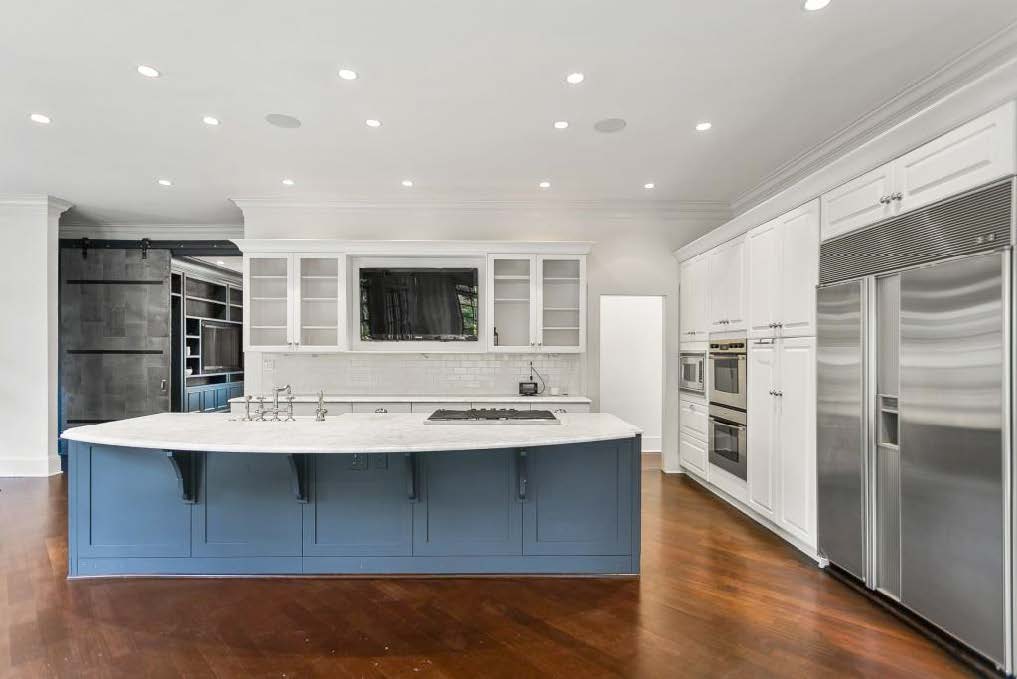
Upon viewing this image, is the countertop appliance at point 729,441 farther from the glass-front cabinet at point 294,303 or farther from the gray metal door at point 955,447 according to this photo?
the glass-front cabinet at point 294,303

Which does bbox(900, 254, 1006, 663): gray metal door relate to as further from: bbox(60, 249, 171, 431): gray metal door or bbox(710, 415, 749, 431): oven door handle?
bbox(60, 249, 171, 431): gray metal door


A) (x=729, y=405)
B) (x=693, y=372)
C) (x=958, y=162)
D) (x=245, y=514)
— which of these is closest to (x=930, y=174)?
(x=958, y=162)

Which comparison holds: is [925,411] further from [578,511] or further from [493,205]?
[493,205]

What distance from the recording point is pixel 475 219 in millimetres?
5406

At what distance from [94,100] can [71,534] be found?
2.65 metres

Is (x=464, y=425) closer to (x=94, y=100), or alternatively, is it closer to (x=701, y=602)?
(x=701, y=602)

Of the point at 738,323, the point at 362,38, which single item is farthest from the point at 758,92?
the point at 362,38

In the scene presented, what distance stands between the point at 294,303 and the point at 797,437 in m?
4.58

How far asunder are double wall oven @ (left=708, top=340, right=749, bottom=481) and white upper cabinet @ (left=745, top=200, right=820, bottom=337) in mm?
344

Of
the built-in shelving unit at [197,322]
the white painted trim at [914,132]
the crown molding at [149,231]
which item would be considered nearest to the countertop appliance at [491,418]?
the white painted trim at [914,132]

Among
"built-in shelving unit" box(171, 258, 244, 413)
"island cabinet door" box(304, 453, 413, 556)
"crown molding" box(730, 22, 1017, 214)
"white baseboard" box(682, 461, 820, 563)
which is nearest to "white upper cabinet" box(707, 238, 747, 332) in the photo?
"crown molding" box(730, 22, 1017, 214)

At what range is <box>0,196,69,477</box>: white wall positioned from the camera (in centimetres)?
527

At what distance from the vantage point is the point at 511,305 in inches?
214

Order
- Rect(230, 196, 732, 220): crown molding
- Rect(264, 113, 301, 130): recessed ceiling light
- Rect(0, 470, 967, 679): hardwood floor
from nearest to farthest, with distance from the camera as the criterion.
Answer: Rect(0, 470, 967, 679): hardwood floor → Rect(264, 113, 301, 130): recessed ceiling light → Rect(230, 196, 732, 220): crown molding
